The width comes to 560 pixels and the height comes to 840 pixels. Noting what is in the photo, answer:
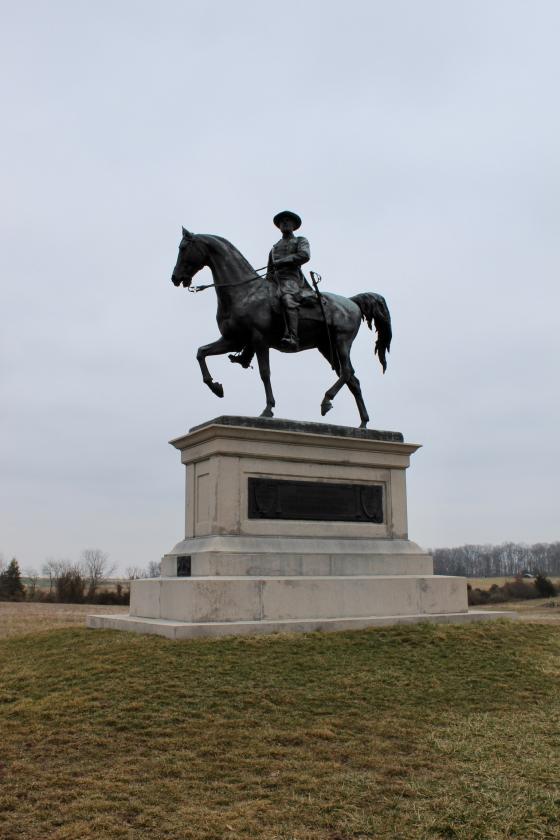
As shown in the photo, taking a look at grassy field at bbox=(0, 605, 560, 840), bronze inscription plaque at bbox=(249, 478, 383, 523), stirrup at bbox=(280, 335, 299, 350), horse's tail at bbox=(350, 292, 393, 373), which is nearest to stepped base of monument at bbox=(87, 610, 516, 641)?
grassy field at bbox=(0, 605, 560, 840)

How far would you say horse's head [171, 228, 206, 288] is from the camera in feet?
42.5

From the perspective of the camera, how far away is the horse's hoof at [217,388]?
521 inches

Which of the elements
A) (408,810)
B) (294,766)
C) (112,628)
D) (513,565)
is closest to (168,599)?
(112,628)

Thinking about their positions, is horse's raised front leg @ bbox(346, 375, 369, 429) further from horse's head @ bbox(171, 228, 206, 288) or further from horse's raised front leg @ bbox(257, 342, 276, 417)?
horse's head @ bbox(171, 228, 206, 288)

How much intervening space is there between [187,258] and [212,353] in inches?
63.2

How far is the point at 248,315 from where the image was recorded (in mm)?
12852

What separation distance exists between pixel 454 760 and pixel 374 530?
679 centimetres

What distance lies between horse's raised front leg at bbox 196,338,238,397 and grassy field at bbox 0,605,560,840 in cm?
444

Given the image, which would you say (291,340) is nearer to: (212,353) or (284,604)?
(212,353)

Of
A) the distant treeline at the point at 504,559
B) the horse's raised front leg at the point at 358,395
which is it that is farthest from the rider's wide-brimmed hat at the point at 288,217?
the distant treeline at the point at 504,559

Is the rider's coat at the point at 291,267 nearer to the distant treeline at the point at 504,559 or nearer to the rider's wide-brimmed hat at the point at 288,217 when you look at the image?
the rider's wide-brimmed hat at the point at 288,217

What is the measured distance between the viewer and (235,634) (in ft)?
33.5

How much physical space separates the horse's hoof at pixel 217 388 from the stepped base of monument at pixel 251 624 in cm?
A: 384

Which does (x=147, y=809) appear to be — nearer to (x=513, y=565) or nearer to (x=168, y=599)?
(x=168, y=599)
